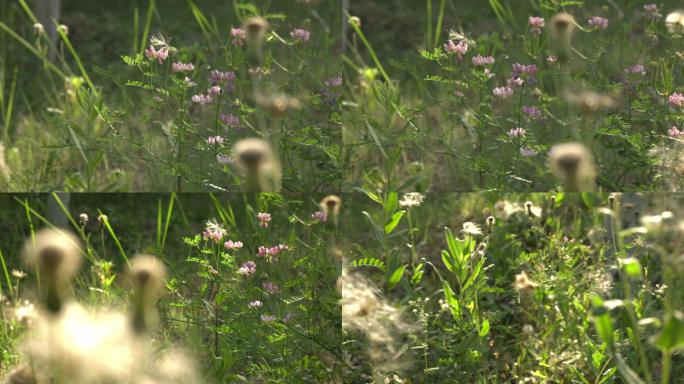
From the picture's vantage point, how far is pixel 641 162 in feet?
9.20

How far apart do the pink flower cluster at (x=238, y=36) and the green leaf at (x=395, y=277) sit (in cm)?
97

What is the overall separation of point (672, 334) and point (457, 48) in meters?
1.38

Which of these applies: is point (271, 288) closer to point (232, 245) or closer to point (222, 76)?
point (232, 245)

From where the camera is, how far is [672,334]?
1.70 meters

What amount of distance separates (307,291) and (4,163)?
4.14 feet

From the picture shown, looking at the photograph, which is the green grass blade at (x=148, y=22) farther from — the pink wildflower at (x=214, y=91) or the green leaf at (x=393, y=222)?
the green leaf at (x=393, y=222)

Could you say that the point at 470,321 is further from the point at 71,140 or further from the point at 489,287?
the point at 71,140

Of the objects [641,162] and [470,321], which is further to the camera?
[641,162]

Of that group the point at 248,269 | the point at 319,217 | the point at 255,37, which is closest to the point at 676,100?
the point at 319,217

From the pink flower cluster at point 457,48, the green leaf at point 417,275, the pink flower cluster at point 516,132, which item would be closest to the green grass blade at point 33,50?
the pink flower cluster at point 457,48

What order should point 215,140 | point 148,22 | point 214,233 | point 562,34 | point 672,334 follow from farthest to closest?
point 148,22
point 215,140
point 562,34
point 214,233
point 672,334

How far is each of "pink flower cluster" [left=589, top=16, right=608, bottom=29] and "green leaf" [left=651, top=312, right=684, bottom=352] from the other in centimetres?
147

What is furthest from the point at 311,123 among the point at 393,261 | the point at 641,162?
the point at 641,162

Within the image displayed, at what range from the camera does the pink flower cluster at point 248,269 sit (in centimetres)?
262
